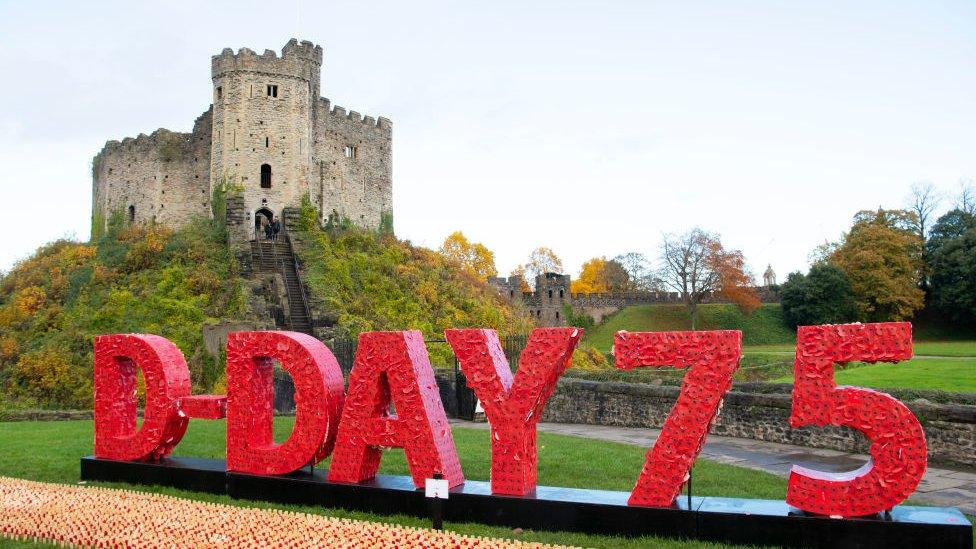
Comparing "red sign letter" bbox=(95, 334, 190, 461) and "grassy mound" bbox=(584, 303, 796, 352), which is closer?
"red sign letter" bbox=(95, 334, 190, 461)

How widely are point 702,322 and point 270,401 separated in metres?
57.2

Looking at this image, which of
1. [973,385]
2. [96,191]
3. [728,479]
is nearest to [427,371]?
[728,479]

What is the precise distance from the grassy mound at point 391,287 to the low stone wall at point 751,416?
1007 cm

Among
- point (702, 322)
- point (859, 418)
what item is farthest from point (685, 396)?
point (702, 322)

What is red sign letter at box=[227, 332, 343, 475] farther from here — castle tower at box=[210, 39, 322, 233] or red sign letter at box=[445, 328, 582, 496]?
castle tower at box=[210, 39, 322, 233]

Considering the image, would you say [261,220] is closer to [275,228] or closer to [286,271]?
[275,228]

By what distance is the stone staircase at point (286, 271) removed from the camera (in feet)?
98.8

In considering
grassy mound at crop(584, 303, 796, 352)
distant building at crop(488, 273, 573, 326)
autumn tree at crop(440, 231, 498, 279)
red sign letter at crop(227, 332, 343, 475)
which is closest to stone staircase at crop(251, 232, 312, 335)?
red sign letter at crop(227, 332, 343, 475)

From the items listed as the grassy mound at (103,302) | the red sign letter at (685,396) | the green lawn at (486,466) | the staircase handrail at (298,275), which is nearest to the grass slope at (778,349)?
the green lawn at (486,466)

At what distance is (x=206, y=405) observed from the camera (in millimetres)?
11094

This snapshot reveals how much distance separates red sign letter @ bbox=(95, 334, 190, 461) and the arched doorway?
936 inches

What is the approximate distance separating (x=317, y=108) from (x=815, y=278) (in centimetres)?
3617

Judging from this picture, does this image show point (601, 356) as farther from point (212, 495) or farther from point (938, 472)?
point (212, 495)

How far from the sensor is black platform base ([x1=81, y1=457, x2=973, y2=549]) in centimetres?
754
